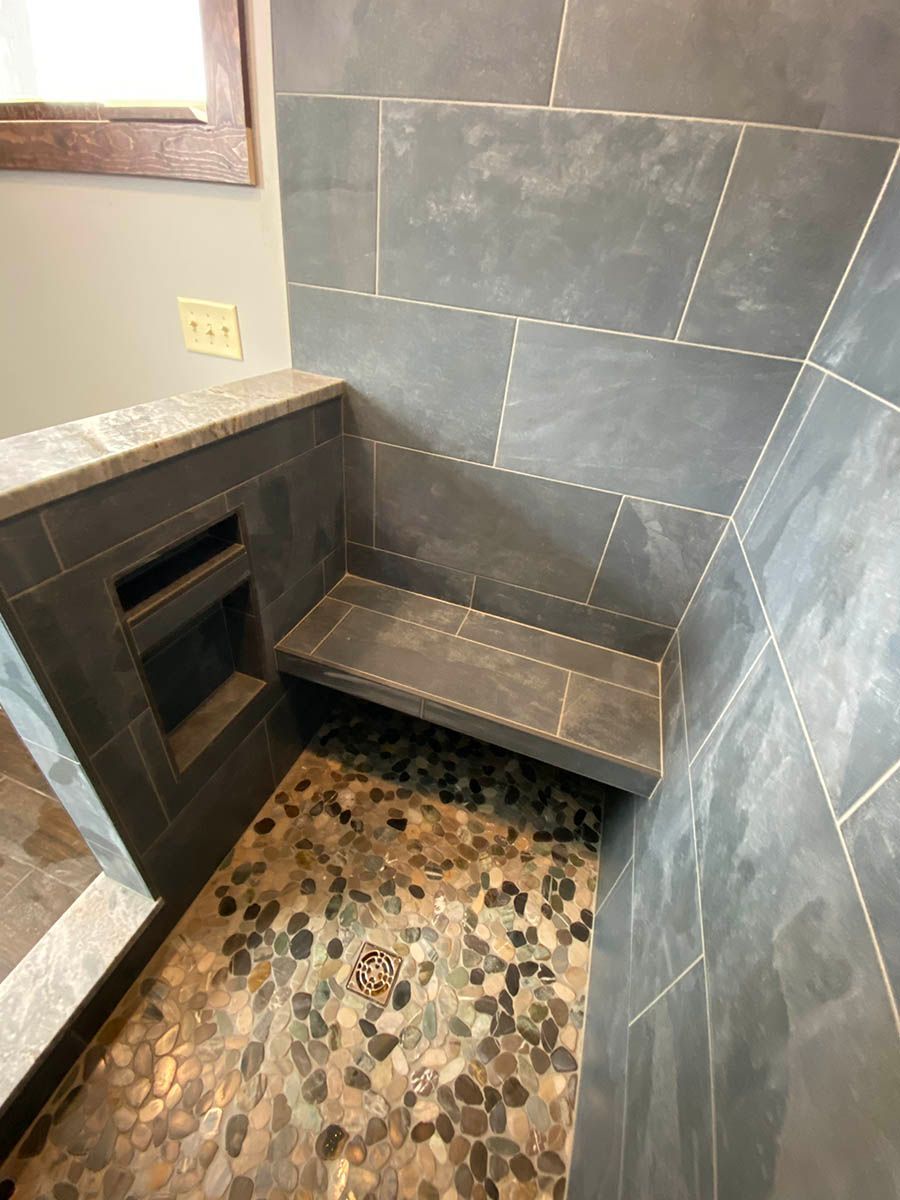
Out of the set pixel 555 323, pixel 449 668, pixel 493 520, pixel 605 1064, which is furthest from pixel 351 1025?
pixel 555 323

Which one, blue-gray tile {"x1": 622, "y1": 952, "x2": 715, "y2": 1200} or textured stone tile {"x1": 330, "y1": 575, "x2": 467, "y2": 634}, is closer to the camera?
blue-gray tile {"x1": 622, "y1": 952, "x2": 715, "y2": 1200}

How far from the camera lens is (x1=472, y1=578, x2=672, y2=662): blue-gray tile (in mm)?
1204

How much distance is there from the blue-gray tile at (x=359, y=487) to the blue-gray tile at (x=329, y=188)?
339 mm

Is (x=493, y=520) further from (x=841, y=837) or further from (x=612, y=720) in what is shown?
(x=841, y=837)

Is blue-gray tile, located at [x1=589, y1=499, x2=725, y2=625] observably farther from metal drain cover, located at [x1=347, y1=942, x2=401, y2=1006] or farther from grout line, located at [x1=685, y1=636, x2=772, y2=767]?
metal drain cover, located at [x1=347, y1=942, x2=401, y2=1006]

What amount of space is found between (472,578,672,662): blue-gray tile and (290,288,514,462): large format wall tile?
0.37 m

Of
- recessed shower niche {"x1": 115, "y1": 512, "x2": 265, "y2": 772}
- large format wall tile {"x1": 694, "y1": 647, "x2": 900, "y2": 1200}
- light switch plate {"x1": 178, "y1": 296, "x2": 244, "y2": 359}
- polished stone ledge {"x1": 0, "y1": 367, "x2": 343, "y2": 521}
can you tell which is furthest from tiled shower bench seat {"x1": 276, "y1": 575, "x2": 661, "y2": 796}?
light switch plate {"x1": 178, "y1": 296, "x2": 244, "y2": 359}

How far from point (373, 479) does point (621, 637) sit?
75 centimetres

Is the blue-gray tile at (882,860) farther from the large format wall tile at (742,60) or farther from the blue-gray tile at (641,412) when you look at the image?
the large format wall tile at (742,60)

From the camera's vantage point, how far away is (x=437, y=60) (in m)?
0.80

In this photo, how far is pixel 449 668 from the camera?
46.8 inches

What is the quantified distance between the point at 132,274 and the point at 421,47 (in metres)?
0.82

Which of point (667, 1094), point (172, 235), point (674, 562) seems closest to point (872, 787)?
point (667, 1094)

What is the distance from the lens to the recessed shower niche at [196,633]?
81 centimetres
